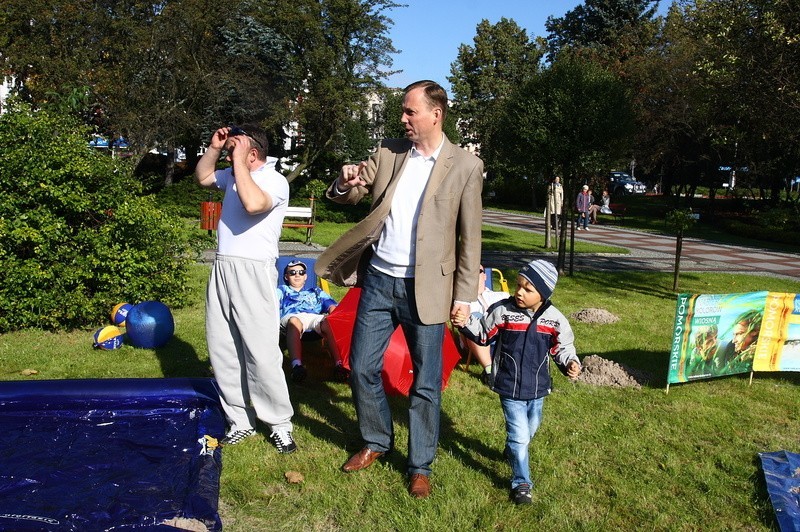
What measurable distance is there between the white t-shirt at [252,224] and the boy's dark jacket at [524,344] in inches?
49.9

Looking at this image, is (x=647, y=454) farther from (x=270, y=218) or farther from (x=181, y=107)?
(x=181, y=107)

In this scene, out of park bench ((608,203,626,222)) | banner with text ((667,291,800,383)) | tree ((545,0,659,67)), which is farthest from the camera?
tree ((545,0,659,67))

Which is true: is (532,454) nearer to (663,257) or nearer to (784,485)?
(784,485)

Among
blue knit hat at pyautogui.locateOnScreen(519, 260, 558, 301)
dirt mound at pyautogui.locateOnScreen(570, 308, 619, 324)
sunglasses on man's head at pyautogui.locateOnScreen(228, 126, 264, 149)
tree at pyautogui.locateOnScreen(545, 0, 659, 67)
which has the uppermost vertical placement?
tree at pyautogui.locateOnScreen(545, 0, 659, 67)

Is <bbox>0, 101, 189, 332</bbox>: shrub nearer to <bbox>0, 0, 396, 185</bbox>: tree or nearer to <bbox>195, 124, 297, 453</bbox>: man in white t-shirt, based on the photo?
<bbox>195, 124, 297, 453</bbox>: man in white t-shirt

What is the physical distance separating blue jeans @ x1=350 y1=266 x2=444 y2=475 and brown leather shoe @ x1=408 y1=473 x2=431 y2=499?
0.04 metres

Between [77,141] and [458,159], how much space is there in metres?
5.27

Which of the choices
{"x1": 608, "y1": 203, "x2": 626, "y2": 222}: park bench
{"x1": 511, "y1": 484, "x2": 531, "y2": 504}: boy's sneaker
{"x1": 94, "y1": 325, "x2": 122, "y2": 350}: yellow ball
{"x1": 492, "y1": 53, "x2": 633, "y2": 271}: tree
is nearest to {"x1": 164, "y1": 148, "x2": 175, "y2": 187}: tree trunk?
{"x1": 492, "y1": 53, "x2": 633, "y2": 271}: tree

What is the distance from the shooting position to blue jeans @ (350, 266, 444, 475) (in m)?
3.88

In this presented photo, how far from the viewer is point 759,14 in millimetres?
9195

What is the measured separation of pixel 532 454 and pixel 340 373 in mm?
1808

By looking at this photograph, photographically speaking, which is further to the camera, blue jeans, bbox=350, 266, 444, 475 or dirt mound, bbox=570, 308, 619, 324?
dirt mound, bbox=570, 308, 619, 324

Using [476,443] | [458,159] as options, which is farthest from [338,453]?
[458,159]

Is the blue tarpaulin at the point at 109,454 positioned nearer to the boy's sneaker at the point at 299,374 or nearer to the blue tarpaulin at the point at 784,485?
the boy's sneaker at the point at 299,374
